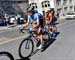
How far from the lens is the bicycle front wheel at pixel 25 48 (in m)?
9.92

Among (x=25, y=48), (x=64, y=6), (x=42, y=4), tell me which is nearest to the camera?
(x=25, y=48)

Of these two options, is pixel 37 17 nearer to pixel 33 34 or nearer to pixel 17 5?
pixel 33 34

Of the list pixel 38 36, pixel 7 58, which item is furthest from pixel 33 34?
pixel 7 58

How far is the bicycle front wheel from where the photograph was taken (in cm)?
992

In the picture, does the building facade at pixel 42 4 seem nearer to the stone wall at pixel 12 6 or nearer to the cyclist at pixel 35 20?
the stone wall at pixel 12 6

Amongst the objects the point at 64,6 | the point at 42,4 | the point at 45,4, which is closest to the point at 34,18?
the point at 45,4

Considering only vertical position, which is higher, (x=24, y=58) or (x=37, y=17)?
(x=37, y=17)

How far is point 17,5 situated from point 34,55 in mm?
41111

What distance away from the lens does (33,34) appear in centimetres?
1055

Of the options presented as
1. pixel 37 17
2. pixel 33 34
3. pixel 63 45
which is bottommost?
pixel 63 45

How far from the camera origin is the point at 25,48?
33.0ft

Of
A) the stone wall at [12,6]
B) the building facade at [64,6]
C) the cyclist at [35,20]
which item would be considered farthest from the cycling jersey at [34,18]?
the building facade at [64,6]

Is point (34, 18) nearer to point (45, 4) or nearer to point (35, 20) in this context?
point (35, 20)

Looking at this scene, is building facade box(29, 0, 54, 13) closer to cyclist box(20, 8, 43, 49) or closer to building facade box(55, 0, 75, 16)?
building facade box(55, 0, 75, 16)
